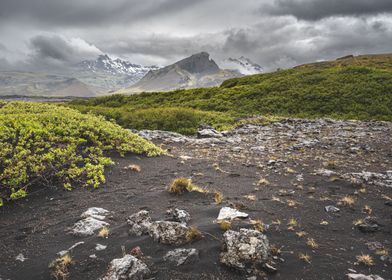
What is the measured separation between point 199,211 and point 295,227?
2533mm

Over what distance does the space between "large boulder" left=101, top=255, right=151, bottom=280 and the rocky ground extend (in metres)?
0.02

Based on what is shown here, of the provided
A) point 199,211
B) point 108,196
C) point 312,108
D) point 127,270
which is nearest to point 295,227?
point 199,211

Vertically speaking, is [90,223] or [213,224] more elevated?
[90,223]

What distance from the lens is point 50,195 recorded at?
934cm

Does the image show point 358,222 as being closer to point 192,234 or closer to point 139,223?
point 192,234

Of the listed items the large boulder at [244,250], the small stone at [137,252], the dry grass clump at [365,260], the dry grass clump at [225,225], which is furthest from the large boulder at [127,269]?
the dry grass clump at [365,260]

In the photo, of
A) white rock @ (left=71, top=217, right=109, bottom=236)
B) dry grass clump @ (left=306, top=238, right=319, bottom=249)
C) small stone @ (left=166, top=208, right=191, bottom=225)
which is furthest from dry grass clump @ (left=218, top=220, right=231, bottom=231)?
white rock @ (left=71, top=217, right=109, bottom=236)

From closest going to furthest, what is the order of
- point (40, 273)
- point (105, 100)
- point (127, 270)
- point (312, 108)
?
point (127, 270) → point (40, 273) → point (312, 108) → point (105, 100)

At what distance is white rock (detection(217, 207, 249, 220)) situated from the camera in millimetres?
7551

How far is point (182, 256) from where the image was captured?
591 centimetres

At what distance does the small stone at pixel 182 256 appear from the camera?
5.80 meters

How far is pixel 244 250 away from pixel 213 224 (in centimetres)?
159

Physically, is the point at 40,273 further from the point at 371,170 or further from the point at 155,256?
the point at 371,170

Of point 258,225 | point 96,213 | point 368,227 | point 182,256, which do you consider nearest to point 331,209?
point 368,227
